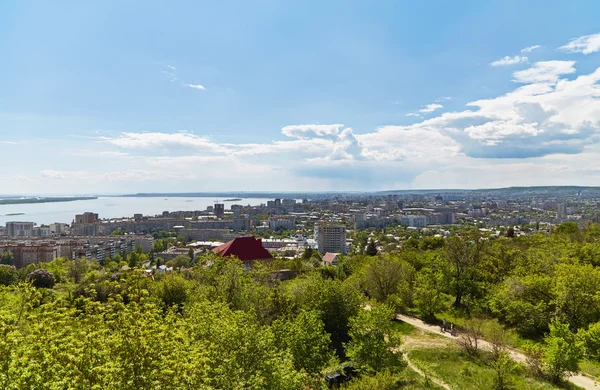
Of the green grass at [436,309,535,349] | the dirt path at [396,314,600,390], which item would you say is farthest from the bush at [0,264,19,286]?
the green grass at [436,309,535,349]

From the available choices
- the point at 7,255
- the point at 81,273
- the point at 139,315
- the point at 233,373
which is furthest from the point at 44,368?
the point at 7,255

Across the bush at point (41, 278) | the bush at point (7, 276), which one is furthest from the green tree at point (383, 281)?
the bush at point (7, 276)

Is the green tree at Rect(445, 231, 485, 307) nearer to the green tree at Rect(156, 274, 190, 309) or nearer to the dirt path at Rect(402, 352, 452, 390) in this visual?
the dirt path at Rect(402, 352, 452, 390)

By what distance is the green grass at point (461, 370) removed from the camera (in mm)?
13297

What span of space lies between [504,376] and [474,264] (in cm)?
1257

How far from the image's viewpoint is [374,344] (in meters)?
13.5

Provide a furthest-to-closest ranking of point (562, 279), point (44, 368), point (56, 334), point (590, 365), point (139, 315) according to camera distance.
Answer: point (562, 279)
point (590, 365)
point (139, 315)
point (56, 334)
point (44, 368)

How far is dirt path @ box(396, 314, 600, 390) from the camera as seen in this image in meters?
13.2

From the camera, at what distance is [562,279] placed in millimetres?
17688

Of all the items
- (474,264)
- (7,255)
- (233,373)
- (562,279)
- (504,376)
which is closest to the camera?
(233,373)

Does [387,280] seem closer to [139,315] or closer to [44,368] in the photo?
[139,315]

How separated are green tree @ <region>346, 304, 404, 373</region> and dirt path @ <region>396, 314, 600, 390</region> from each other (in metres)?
5.60

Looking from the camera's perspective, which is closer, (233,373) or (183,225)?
(233,373)

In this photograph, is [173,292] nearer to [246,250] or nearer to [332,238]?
[246,250]
